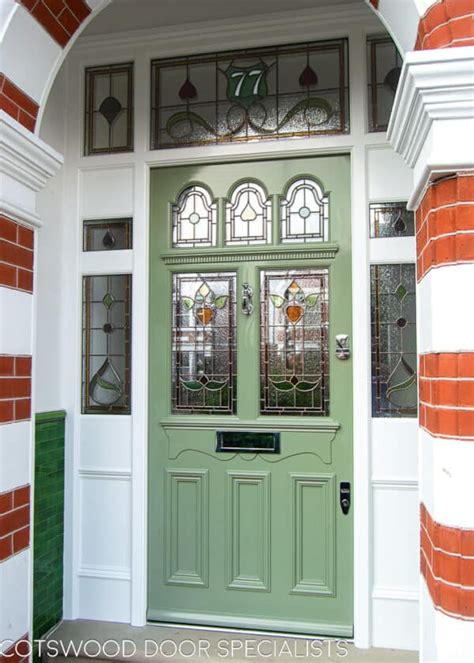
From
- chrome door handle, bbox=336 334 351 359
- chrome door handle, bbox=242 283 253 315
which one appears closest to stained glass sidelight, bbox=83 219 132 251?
chrome door handle, bbox=242 283 253 315

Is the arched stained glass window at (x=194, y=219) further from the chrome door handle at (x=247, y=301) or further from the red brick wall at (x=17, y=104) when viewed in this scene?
the red brick wall at (x=17, y=104)

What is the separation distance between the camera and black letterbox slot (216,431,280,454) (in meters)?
2.56

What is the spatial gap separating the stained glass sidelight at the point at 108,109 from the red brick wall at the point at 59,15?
81 cm

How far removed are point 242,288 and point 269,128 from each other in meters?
0.78

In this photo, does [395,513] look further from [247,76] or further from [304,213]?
[247,76]

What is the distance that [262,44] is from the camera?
8.57 feet

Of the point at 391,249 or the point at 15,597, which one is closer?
the point at 15,597

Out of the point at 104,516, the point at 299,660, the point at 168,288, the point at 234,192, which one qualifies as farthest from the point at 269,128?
the point at 299,660

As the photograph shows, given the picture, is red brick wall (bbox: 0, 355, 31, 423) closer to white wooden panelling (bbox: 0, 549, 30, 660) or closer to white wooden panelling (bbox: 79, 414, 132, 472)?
white wooden panelling (bbox: 0, 549, 30, 660)

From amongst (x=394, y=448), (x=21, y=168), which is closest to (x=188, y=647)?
(x=394, y=448)

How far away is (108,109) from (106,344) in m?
1.20

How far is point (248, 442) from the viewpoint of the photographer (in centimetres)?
258

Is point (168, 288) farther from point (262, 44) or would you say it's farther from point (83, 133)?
point (262, 44)

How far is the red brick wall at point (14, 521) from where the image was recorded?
1.72 meters
